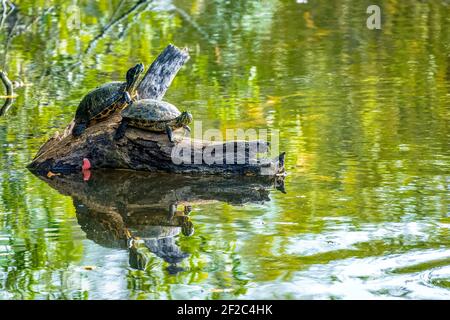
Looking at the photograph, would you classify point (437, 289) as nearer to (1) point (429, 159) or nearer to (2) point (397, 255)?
(2) point (397, 255)

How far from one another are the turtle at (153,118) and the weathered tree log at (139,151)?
6 centimetres

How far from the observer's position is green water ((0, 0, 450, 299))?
21.2 feet

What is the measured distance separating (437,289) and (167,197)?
2787 millimetres

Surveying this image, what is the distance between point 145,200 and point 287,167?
1.30 m

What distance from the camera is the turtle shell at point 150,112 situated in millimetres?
8703

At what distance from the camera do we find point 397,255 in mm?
6672

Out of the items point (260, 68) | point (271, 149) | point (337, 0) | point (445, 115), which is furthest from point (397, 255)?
point (337, 0)

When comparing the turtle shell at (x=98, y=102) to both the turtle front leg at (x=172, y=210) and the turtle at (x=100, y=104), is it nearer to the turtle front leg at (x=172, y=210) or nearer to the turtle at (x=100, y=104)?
the turtle at (x=100, y=104)

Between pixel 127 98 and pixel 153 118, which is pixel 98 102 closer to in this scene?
pixel 127 98

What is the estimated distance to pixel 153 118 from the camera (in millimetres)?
8703

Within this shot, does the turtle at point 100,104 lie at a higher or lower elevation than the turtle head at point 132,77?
lower

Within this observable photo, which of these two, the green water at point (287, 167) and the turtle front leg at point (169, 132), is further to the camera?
the turtle front leg at point (169, 132)

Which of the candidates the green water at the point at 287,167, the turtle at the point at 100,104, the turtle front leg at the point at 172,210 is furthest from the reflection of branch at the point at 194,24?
the turtle front leg at the point at 172,210

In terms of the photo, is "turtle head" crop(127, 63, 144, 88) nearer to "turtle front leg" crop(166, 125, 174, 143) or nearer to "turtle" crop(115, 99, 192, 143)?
"turtle" crop(115, 99, 192, 143)
